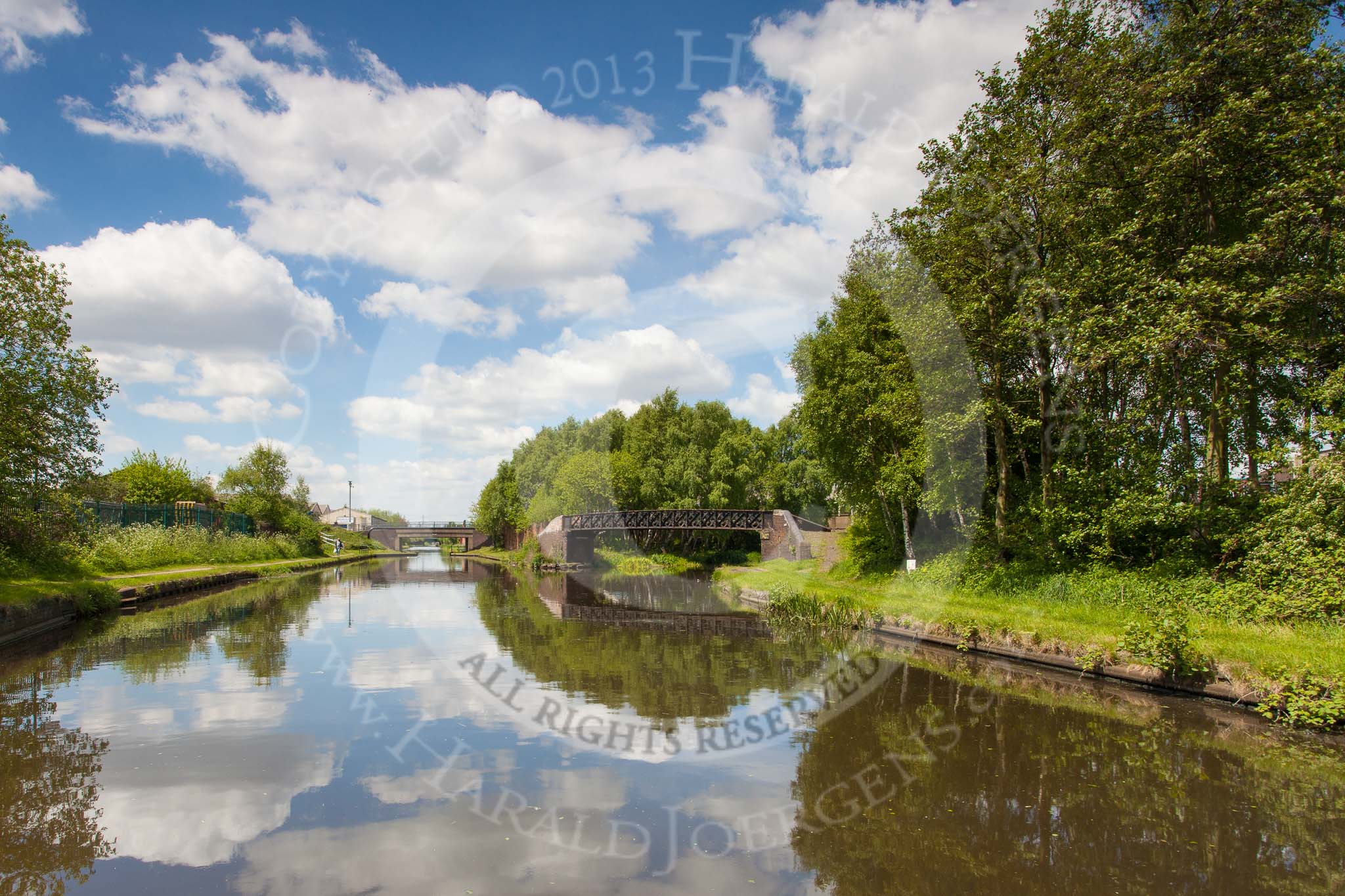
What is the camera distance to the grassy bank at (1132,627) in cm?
906

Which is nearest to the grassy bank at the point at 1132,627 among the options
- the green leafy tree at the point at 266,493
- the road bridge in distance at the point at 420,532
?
the green leafy tree at the point at 266,493

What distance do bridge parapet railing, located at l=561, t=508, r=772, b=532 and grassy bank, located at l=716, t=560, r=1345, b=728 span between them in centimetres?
2225

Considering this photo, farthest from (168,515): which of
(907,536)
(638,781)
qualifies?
(638,781)

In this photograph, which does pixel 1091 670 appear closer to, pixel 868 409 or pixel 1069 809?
pixel 1069 809

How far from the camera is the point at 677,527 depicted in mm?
44062

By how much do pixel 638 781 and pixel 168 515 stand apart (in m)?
38.5

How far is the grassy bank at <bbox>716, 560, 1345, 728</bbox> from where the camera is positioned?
9.06m

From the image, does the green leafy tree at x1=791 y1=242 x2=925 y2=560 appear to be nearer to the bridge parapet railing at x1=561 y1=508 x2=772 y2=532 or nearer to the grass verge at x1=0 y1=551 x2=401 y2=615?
the bridge parapet railing at x1=561 y1=508 x2=772 y2=532

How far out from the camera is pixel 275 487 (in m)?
52.5

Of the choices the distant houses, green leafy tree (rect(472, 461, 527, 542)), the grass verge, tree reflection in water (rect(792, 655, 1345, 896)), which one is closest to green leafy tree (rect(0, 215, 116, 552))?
the grass verge

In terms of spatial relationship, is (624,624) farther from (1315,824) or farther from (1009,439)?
(1315,824)

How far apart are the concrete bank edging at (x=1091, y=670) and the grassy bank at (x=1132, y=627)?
0.10 metres

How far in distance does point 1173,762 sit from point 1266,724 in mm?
2261

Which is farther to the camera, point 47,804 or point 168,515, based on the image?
point 168,515
